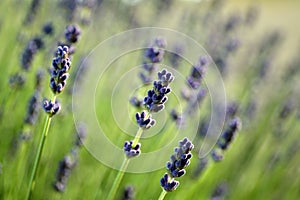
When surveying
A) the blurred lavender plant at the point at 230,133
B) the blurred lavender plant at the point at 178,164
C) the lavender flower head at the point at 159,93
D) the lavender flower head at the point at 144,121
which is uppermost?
the blurred lavender plant at the point at 230,133

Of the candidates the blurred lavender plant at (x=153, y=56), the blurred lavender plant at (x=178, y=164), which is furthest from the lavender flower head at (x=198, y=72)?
the blurred lavender plant at (x=178, y=164)

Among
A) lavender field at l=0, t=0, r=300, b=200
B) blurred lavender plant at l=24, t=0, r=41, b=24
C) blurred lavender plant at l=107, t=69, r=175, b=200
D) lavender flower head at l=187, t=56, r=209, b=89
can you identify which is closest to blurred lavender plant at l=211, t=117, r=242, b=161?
lavender field at l=0, t=0, r=300, b=200

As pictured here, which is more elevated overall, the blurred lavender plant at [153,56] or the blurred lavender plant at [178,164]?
the blurred lavender plant at [153,56]

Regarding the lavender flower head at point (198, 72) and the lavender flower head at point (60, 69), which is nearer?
the lavender flower head at point (60, 69)

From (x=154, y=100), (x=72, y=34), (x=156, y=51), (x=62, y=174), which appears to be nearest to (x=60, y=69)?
(x=154, y=100)

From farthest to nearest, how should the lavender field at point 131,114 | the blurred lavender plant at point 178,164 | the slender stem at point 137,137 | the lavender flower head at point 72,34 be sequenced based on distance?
the lavender field at point 131,114 → the lavender flower head at point 72,34 → the slender stem at point 137,137 → the blurred lavender plant at point 178,164

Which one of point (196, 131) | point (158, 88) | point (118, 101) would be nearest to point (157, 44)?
point (158, 88)

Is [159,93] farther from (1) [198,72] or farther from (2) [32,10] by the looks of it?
(2) [32,10]

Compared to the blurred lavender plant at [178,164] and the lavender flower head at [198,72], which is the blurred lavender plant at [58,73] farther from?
the lavender flower head at [198,72]

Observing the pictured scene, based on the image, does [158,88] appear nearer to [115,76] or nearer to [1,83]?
[1,83]
